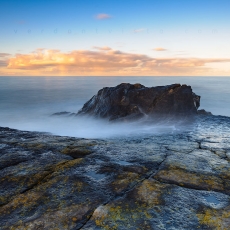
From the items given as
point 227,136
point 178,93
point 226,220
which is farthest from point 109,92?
point 226,220

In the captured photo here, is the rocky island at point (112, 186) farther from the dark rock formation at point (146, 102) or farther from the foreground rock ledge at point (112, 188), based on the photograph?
the dark rock formation at point (146, 102)

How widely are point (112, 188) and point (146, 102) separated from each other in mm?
16135

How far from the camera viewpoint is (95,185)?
4648mm

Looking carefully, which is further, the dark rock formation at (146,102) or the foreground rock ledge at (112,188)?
the dark rock formation at (146,102)

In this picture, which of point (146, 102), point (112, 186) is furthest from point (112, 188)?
point (146, 102)

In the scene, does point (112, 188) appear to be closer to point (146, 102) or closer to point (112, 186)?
point (112, 186)

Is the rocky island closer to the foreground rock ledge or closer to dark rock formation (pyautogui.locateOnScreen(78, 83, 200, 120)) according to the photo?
the foreground rock ledge

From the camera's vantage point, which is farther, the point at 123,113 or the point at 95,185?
the point at 123,113

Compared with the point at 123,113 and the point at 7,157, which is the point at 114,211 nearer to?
the point at 7,157

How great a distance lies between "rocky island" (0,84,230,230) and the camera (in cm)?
351

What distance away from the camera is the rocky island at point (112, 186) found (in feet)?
11.5

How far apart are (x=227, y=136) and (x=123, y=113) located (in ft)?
34.6

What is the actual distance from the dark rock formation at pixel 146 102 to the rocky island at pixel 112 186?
10.5 meters

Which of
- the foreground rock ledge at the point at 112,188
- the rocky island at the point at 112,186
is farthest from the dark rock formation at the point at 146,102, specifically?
the foreground rock ledge at the point at 112,188
